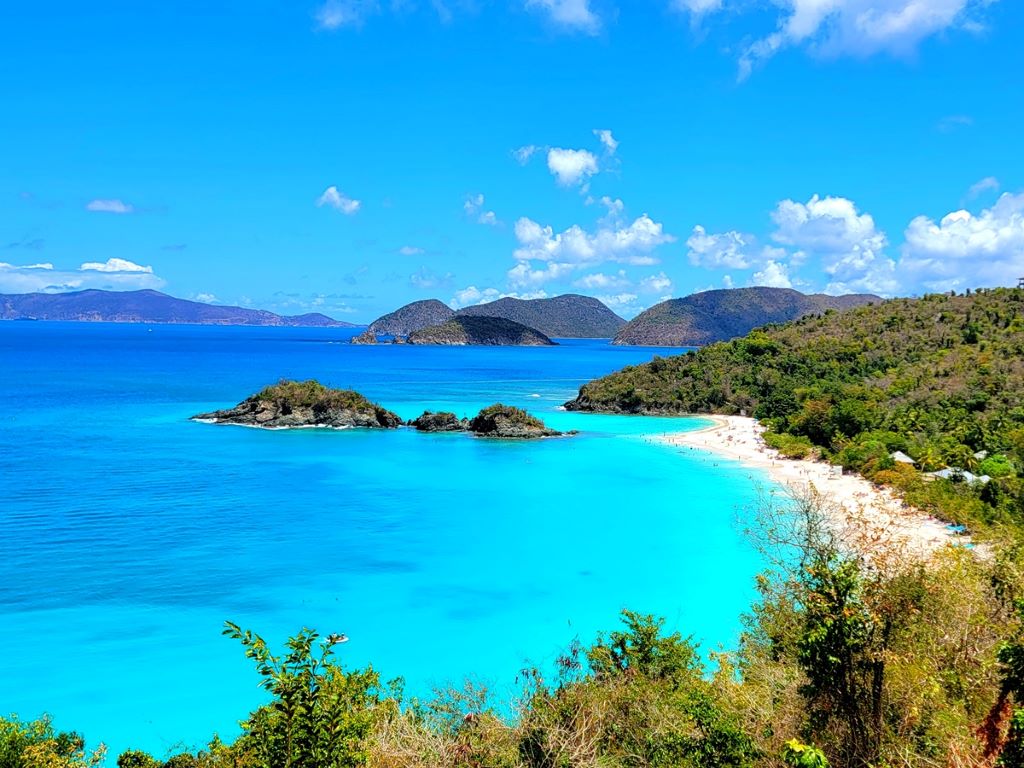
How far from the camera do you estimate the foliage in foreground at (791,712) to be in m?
9.33

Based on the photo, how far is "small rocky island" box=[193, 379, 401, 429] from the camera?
66000 mm

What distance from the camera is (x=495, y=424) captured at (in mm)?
62906

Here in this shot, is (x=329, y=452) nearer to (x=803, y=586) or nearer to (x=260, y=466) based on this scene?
(x=260, y=466)

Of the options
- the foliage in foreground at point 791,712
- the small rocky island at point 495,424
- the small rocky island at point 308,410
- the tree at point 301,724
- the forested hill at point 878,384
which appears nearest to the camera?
the tree at point 301,724

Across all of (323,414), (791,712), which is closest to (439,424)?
(323,414)

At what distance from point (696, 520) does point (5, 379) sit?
10255cm

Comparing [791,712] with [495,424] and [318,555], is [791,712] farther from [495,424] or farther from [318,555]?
[495,424]

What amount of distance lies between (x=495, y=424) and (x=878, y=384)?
38.3m

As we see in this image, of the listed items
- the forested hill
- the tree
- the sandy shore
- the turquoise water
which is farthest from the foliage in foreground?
the forested hill

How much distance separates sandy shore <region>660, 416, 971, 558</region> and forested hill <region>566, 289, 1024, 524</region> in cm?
184

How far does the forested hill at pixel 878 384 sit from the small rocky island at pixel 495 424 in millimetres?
19113

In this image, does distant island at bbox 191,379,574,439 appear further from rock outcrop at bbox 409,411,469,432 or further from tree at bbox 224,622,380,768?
tree at bbox 224,622,380,768

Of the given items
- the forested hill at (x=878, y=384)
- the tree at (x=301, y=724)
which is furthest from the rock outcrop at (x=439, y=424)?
the tree at (x=301, y=724)

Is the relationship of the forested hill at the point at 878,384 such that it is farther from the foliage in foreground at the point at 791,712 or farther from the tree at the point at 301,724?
the tree at the point at 301,724
